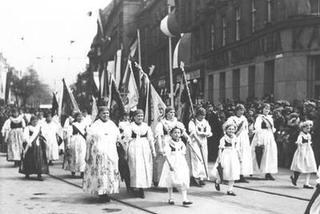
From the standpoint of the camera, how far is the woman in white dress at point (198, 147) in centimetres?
1182

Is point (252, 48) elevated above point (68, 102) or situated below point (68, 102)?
above

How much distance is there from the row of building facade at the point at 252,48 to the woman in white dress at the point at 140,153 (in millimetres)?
11477

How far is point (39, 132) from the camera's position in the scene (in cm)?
1366

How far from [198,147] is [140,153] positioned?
6.73 feet

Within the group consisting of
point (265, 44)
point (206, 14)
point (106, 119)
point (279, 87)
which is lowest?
point (106, 119)

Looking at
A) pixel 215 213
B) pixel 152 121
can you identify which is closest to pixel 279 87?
pixel 152 121

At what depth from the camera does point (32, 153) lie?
44.2 ft

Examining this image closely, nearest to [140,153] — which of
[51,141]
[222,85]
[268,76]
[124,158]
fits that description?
[124,158]

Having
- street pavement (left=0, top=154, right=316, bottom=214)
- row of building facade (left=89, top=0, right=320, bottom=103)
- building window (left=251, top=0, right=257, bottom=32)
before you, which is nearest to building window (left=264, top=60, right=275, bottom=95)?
row of building facade (left=89, top=0, right=320, bottom=103)

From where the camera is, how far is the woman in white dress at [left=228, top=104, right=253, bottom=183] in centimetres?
1252

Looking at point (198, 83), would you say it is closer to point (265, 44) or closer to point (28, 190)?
point (265, 44)

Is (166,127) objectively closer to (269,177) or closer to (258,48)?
(269,177)

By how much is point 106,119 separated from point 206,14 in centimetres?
2265

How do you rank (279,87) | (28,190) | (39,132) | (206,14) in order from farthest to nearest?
(206,14) < (279,87) < (39,132) < (28,190)
